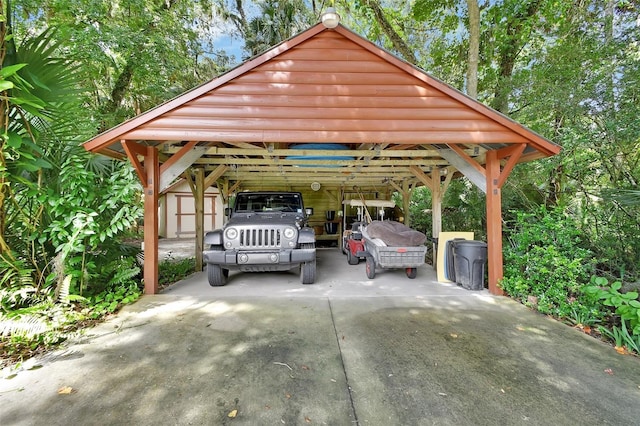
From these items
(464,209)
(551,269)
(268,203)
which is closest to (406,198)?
(464,209)

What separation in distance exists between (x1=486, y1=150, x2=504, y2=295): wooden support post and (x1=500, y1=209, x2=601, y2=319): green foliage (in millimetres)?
145

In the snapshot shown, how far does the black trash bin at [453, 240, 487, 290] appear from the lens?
4555mm

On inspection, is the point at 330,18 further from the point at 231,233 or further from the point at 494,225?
the point at 494,225

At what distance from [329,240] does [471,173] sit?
23.1 ft

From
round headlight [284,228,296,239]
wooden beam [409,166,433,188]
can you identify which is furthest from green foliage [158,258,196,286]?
wooden beam [409,166,433,188]

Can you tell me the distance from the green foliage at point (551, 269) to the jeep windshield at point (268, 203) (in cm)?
416

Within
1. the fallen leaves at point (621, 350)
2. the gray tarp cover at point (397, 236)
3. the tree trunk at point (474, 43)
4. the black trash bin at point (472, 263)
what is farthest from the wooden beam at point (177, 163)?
the tree trunk at point (474, 43)

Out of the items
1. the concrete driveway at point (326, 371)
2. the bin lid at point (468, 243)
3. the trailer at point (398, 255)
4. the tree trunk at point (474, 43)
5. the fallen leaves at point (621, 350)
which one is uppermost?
the tree trunk at point (474, 43)

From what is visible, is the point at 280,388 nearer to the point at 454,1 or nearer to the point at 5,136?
the point at 5,136

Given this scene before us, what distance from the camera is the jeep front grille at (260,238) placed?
4.54m

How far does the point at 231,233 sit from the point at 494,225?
14.8 feet

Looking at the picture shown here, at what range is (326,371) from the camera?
7.28 feet

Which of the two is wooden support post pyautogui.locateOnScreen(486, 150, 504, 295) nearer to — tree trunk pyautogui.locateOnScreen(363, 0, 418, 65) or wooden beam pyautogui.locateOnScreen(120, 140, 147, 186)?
wooden beam pyautogui.locateOnScreen(120, 140, 147, 186)

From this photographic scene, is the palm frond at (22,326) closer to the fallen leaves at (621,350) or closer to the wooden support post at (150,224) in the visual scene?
the wooden support post at (150,224)
